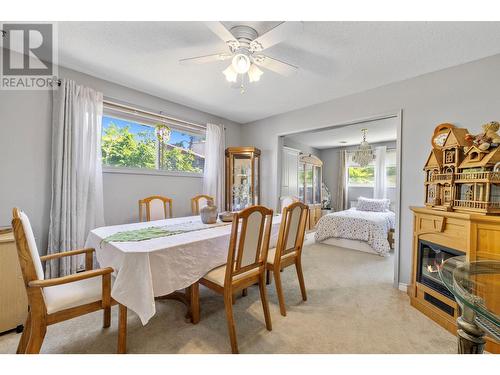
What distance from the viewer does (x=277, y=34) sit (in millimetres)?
1394

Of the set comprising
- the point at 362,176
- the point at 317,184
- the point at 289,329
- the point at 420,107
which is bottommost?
the point at 289,329

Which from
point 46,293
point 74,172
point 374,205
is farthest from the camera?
point 374,205

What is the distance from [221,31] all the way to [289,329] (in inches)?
85.9

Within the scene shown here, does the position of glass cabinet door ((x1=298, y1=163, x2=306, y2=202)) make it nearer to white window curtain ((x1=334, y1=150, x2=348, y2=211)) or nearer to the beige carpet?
white window curtain ((x1=334, y1=150, x2=348, y2=211))

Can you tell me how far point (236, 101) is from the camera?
3203 mm

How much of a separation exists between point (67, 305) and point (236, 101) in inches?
114

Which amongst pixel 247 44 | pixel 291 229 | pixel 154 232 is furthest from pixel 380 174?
pixel 154 232

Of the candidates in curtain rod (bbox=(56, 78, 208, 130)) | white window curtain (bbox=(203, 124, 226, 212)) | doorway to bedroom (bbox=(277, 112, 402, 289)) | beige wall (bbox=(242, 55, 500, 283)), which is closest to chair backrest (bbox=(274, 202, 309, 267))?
doorway to bedroom (bbox=(277, 112, 402, 289))

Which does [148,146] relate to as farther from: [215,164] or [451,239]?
[451,239]

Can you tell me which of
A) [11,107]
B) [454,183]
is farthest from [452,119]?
[11,107]

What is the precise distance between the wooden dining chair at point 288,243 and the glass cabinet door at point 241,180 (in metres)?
1.65

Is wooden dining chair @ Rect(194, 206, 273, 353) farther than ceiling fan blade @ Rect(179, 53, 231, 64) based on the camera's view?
No

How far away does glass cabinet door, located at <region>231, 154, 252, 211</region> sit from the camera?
3.84m
